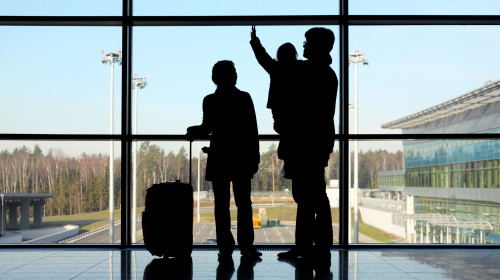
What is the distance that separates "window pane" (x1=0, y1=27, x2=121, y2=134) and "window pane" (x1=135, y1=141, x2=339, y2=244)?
50 cm

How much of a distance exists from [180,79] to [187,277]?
200 centimetres

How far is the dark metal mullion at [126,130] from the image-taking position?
3.82 metres

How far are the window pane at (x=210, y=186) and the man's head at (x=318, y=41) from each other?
1.03 meters

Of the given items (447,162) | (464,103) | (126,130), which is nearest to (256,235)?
(126,130)

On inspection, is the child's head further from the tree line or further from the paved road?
the paved road

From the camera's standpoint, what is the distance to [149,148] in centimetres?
392

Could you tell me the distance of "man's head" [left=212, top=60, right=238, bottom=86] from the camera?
323 cm

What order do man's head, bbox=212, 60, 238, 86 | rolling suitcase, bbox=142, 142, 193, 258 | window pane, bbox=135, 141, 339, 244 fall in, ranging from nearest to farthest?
rolling suitcase, bbox=142, 142, 193, 258
man's head, bbox=212, 60, 238, 86
window pane, bbox=135, 141, 339, 244

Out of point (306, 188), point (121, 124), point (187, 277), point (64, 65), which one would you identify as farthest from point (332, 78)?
point (64, 65)
